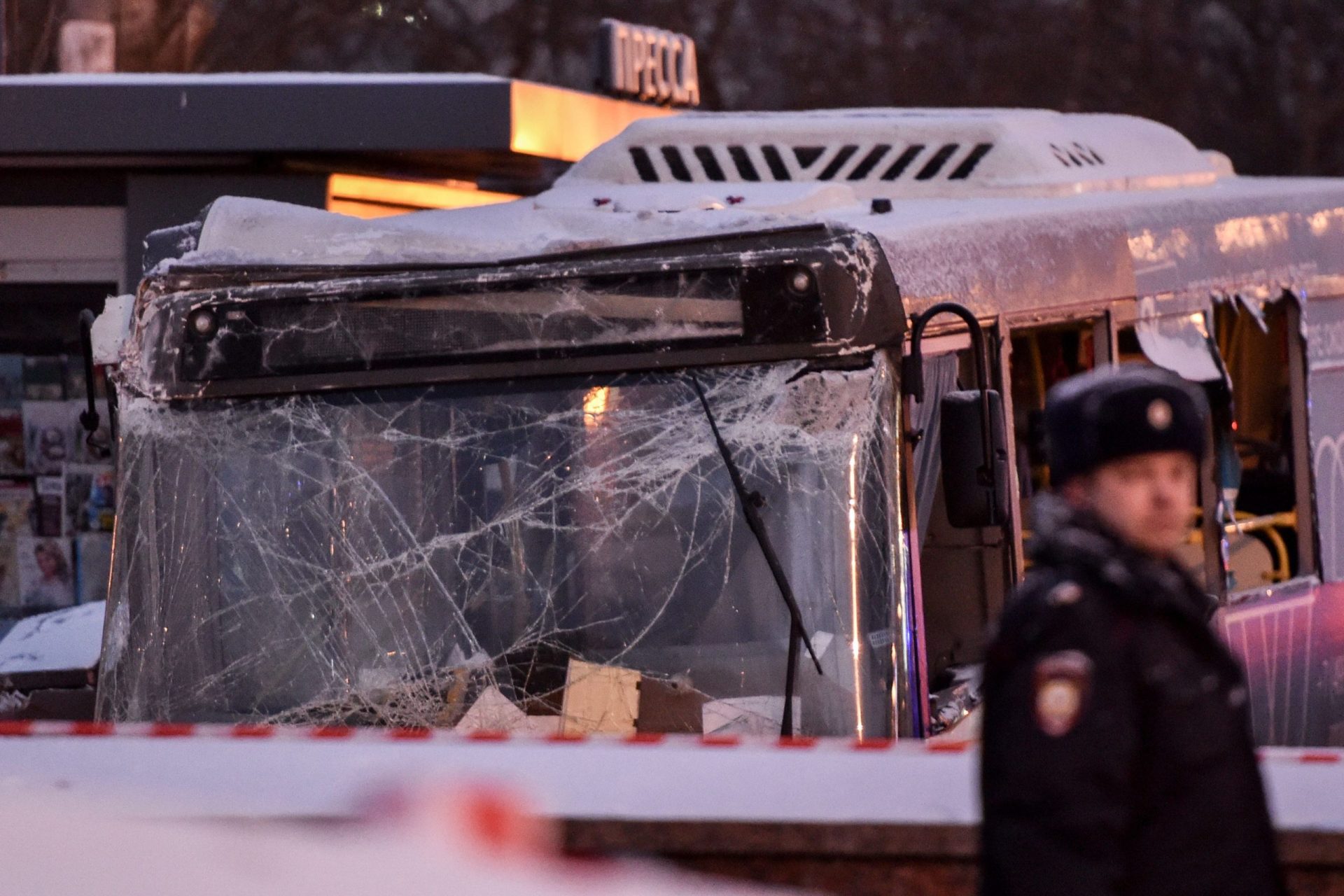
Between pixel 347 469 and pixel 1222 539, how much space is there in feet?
10.3

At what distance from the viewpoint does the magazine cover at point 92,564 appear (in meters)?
13.3

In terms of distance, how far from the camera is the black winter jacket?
9.33ft

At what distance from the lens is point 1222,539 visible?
7457 mm

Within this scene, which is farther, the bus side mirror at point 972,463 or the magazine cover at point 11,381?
the magazine cover at point 11,381

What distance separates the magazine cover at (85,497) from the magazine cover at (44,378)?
0.43 meters

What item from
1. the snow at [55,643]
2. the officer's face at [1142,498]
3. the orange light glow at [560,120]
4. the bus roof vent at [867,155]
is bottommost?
the snow at [55,643]

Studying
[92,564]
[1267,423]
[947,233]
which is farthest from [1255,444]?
[92,564]

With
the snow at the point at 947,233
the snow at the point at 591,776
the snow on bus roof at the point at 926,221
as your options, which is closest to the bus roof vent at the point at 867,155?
the snow on bus roof at the point at 926,221

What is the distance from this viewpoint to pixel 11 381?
1327 cm

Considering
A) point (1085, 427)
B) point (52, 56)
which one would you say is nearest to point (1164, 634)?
point (1085, 427)

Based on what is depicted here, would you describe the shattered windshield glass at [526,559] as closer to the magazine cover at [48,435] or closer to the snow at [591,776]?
the snow at [591,776]

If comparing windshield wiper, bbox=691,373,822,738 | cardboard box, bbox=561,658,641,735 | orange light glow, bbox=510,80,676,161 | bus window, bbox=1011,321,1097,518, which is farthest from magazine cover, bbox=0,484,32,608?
windshield wiper, bbox=691,373,822,738

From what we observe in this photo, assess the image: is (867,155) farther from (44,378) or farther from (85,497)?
(85,497)

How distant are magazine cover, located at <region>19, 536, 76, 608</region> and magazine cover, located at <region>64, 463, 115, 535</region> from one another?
5.6 inches
